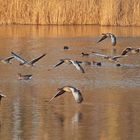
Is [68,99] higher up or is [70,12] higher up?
[68,99]

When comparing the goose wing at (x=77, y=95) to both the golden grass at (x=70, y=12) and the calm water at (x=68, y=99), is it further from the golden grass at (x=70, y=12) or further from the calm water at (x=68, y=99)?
the golden grass at (x=70, y=12)

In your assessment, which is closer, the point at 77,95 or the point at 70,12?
the point at 77,95

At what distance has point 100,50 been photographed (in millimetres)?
18688

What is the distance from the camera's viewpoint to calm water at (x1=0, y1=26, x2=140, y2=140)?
28.1 feet

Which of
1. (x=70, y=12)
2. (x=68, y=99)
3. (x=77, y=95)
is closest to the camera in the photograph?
(x=77, y=95)

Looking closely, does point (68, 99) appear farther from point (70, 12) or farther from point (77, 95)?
point (70, 12)

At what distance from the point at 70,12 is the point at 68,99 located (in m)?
14.8

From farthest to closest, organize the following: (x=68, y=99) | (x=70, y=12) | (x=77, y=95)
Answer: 1. (x=70, y=12)
2. (x=68, y=99)
3. (x=77, y=95)

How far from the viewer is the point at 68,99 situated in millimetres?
10820

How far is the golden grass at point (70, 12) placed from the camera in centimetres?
2534

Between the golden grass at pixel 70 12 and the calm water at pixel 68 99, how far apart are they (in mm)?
5699

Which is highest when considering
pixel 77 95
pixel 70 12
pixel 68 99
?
pixel 77 95

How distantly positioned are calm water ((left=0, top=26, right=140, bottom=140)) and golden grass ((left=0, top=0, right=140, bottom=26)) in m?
5.70

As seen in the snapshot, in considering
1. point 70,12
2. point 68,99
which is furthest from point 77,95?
point 70,12
